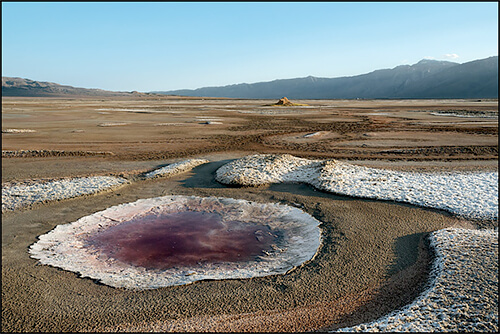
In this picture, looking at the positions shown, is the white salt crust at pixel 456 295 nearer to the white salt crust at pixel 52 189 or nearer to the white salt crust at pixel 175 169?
the white salt crust at pixel 52 189

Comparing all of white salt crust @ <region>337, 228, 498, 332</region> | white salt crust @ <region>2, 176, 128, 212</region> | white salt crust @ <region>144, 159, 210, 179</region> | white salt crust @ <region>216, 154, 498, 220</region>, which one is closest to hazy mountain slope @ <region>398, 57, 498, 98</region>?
white salt crust @ <region>216, 154, 498, 220</region>

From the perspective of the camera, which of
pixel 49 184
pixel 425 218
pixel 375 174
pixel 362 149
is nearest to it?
pixel 425 218

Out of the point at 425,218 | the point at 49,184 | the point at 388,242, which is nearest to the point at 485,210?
the point at 425,218

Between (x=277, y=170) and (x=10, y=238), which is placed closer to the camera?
(x=10, y=238)

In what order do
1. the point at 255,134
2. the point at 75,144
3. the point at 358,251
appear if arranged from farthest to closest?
the point at 255,134 < the point at 75,144 < the point at 358,251

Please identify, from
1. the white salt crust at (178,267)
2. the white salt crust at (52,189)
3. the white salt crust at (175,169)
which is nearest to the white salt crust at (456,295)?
the white salt crust at (178,267)

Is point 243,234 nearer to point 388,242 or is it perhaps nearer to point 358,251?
point 358,251
